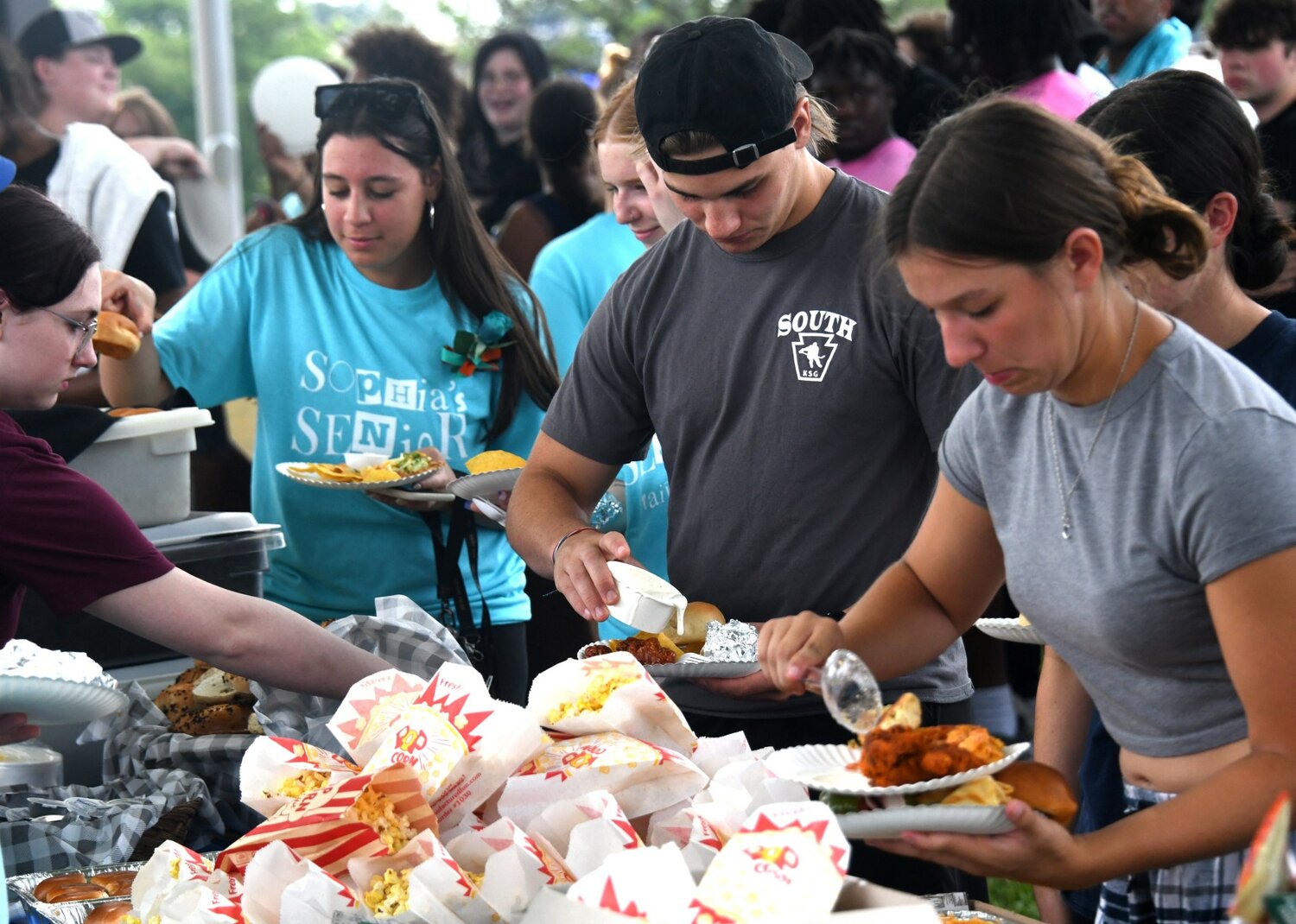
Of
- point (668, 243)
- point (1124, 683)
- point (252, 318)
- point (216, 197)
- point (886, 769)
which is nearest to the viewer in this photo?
point (886, 769)

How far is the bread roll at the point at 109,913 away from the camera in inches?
66.6

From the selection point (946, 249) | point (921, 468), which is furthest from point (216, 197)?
point (946, 249)

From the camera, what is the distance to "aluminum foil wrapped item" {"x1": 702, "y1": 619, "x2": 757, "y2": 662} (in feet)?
6.67

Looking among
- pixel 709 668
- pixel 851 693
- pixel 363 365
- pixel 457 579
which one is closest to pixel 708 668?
pixel 709 668

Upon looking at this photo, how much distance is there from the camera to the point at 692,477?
2227mm

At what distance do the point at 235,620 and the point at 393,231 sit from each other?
1.14 metres

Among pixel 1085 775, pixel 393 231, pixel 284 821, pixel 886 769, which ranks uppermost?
pixel 393 231

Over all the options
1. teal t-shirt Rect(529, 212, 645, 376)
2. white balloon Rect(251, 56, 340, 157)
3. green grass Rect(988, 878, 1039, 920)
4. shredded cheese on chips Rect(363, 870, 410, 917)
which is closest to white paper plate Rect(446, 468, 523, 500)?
teal t-shirt Rect(529, 212, 645, 376)

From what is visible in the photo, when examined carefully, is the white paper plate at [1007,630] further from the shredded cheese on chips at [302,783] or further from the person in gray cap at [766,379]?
the shredded cheese on chips at [302,783]

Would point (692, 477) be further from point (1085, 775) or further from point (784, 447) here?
point (1085, 775)

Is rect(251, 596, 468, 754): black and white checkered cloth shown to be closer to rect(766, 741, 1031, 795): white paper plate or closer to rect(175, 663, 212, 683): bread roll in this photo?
rect(175, 663, 212, 683): bread roll

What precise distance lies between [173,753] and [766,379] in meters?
1.10

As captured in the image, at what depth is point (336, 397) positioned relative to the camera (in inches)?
119

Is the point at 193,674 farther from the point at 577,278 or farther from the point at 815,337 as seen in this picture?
the point at 577,278
